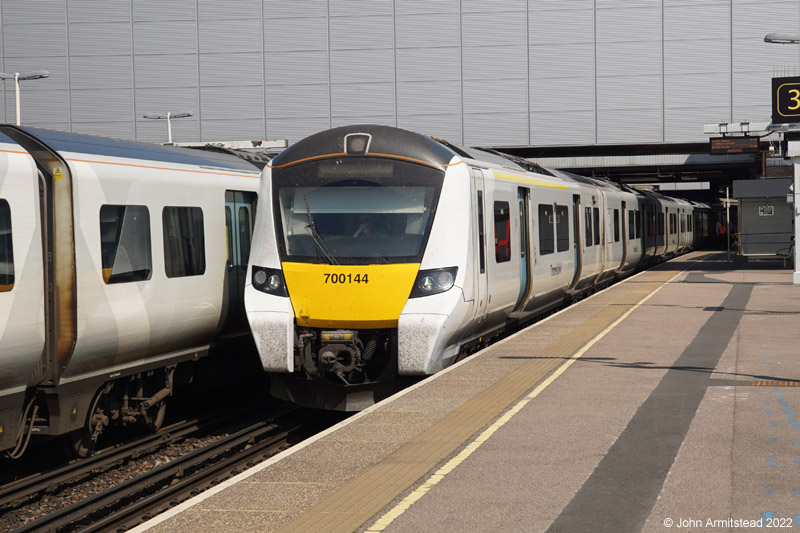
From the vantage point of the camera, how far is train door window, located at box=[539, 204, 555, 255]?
15.3 m

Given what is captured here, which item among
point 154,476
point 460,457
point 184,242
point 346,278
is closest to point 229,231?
point 184,242

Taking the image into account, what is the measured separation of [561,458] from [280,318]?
417cm

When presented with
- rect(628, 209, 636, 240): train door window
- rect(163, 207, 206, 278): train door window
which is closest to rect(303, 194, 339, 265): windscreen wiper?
rect(163, 207, 206, 278): train door window

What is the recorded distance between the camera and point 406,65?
41438mm

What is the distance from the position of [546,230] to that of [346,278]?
6318 mm

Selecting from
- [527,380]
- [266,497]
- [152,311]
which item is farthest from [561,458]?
[152,311]

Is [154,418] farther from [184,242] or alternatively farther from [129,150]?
[129,150]

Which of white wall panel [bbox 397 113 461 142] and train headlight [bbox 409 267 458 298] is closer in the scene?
train headlight [bbox 409 267 458 298]

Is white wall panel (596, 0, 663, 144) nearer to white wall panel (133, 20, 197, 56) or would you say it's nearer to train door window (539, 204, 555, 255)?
white wall panel (133, 20, 197, 56)

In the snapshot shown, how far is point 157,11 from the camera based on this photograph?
4206cm

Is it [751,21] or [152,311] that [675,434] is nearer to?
[152,311]

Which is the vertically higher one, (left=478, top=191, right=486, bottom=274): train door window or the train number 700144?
(left=478, top=191, right=486, bottom=274): train door window


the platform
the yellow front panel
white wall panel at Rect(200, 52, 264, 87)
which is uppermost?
white wall panel at Rect(200, 52, 264, 87)

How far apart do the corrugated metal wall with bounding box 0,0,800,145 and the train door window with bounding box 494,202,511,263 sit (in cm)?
2870
